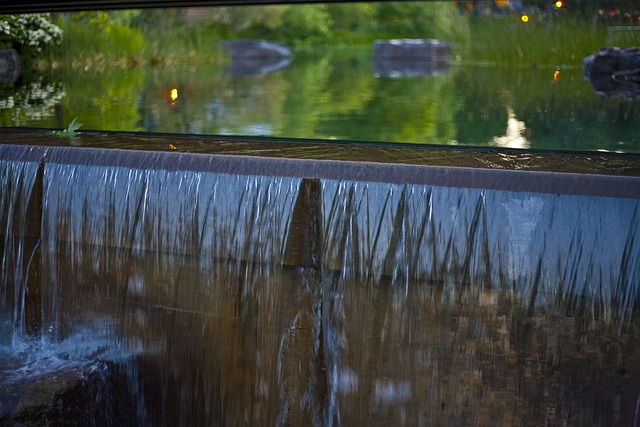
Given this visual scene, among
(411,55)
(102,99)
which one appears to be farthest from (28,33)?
(411,55)

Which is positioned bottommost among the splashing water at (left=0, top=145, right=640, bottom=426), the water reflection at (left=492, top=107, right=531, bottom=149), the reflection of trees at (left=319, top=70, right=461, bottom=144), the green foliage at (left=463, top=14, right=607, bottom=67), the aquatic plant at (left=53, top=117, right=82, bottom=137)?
the splashing water at (left=0, top=145, right=640, bottom=426)

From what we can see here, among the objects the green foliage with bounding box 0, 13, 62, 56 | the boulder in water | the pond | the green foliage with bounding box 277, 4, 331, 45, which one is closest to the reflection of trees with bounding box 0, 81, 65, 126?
the pond

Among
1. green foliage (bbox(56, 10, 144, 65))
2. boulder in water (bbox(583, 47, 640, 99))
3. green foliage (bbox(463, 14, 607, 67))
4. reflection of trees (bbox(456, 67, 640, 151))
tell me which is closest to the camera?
reflection of trees (bbox(456, 67, 640, 151))

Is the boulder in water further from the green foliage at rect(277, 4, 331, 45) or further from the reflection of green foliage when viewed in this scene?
the green foliage at rect(277, 4, 331, 45)

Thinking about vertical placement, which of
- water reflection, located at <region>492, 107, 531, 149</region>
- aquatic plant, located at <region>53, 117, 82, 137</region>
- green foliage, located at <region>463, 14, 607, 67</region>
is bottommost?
water reflection, located at <region>492, 107, 531, 149</region>

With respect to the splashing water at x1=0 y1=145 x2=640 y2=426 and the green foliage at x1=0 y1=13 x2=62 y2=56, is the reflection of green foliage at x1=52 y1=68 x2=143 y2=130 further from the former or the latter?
the splashing water at x1=0 y1=145 x2=640 y2=426

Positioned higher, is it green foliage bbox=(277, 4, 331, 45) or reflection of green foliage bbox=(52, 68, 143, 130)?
green foliage bbox=(277, 4, 331, 45)

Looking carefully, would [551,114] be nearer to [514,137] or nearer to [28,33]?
[514,137]

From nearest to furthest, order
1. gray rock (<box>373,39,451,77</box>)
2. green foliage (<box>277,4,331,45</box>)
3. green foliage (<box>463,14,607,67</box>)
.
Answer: green foliage (<box>463,14,607,67</box>)
gray rock (<box>373,39,451,77</box>)
green foliage (<box>277,4,331,45</box>)

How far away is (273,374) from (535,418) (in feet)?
2.85

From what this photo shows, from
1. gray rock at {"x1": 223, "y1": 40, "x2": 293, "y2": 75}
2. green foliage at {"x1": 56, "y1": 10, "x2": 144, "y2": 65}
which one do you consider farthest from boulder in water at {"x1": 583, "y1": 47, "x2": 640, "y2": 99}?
gray rock at {"x1": 223, "y1": 40, "x2": 293, "y2": 75}

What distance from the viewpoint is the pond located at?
457 cm

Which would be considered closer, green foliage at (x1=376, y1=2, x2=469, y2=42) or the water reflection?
the water reflection

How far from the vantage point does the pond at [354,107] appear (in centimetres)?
457
